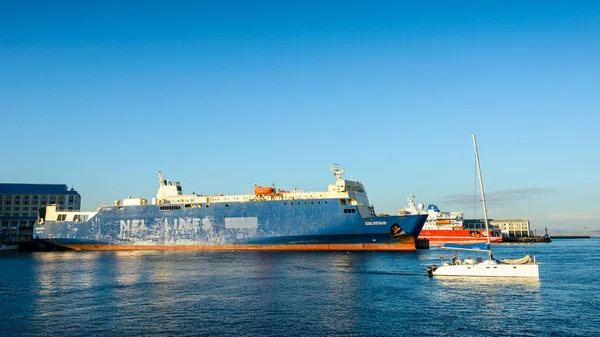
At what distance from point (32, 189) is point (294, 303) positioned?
4406 inches

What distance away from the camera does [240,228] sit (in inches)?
2453

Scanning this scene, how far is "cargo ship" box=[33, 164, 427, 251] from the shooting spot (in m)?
57.4

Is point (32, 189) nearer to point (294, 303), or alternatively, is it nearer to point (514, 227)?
point (294, 303)

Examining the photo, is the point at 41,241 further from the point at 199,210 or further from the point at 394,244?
the point at 394,244

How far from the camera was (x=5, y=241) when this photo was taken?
99188 mm

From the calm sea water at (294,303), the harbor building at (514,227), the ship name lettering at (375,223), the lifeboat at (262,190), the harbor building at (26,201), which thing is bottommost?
the calm sea water at (294,303)

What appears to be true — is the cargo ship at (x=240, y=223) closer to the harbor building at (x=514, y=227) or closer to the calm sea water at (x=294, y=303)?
the calm sea water at (x=294, y=303)

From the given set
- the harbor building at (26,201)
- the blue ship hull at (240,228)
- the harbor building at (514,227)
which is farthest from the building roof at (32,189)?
the harbor building at (514,227)

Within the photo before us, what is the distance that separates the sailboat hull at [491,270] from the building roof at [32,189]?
107351mm

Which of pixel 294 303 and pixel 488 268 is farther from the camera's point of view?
pixel 488 268

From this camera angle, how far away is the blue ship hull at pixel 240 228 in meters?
57.2

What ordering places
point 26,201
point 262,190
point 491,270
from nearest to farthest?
point 491,270, point 262,190, point 26,201

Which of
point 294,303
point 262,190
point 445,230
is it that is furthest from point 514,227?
point 294,303

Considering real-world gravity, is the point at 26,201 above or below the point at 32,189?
below
